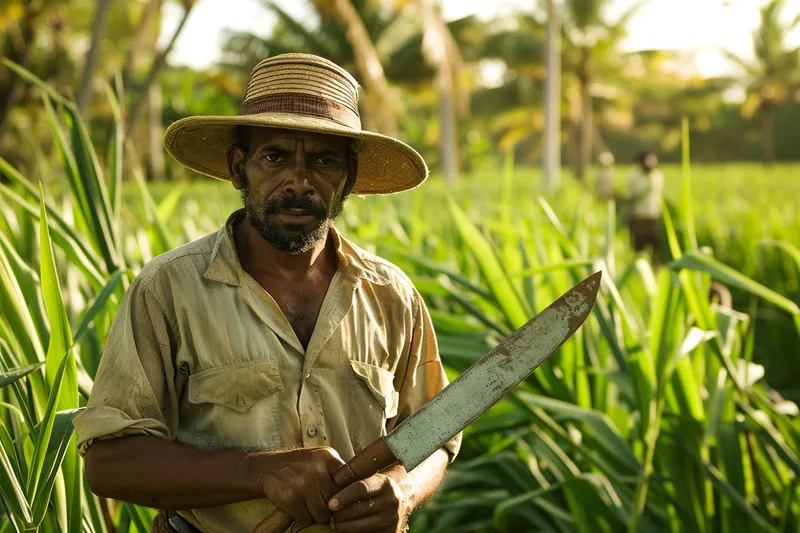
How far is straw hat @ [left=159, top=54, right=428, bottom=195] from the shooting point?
4.36 feet

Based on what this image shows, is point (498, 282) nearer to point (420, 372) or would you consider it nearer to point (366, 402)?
point (420, 372)

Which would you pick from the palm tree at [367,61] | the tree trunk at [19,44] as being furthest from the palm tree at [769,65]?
the tree trunk at [19,44]

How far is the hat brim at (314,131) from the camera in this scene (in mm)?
1318

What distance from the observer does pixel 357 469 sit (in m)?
1.12

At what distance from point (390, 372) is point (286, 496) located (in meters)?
0.38

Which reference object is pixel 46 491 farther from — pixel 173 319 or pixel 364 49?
pixel 364 49

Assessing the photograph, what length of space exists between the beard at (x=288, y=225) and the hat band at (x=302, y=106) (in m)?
0.12

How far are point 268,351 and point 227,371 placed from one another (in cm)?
7

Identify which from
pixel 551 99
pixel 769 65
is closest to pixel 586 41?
pixel 769 65

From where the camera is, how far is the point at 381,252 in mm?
3256

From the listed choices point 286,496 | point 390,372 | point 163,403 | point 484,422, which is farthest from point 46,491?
point 484,422

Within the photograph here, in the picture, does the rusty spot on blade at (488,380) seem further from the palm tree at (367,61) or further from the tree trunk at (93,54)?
the palm tree at (367,61)

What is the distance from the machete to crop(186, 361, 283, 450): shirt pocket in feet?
0.56

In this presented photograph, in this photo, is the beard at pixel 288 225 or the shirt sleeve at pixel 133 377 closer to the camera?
the shirt sleeve at pixel 133 377
